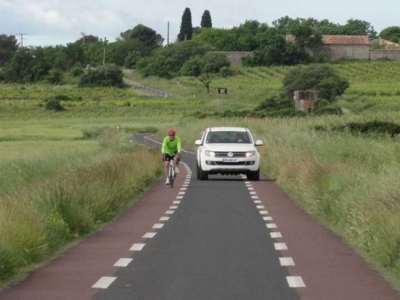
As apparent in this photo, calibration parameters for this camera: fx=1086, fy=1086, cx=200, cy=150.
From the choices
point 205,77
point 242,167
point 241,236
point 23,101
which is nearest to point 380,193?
point 241,236

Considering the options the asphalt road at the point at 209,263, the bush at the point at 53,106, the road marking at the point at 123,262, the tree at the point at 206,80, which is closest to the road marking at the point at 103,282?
the asphalt road at the point at 209,263

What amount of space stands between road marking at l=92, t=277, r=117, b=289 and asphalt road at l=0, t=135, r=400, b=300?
12 mm

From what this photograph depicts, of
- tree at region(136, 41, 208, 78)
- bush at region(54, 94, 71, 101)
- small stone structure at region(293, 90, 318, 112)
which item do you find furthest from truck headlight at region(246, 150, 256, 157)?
tree at region(136, 41, 208, 78)

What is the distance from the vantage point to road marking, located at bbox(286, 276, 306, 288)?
40.8ft

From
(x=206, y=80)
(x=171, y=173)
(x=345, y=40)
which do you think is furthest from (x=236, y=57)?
(x=171, y=173)

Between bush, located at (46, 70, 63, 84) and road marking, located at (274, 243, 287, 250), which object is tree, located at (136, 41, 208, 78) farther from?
road marking, located at (274, 243, 287, 250)

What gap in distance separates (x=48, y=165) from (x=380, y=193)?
64.2 feet

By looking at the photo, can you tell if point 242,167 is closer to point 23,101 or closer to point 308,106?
point 308,106

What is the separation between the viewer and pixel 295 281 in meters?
12.8

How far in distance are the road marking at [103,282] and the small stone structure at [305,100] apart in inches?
3330

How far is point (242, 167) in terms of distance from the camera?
36.3m

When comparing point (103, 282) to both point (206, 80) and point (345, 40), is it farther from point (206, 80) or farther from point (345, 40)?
point (345, 40)

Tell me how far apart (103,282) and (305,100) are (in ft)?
300

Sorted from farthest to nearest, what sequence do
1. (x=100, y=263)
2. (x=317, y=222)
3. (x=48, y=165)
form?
(x=48, y=165) < (x=317, y=222) < (x=100, y=263)
